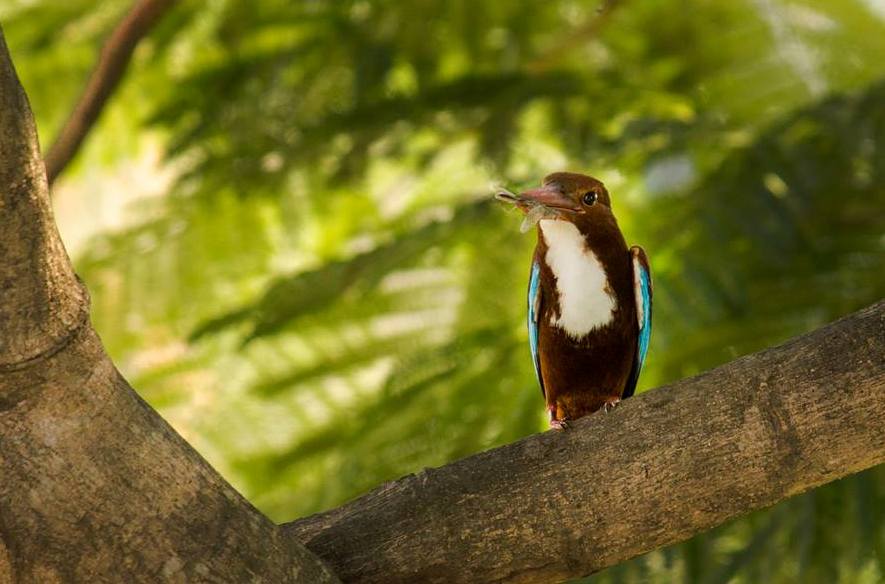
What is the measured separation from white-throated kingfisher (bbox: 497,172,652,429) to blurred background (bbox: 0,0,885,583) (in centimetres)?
77

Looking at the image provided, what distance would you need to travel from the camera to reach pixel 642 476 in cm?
178

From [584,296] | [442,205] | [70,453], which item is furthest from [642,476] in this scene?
[442,205]

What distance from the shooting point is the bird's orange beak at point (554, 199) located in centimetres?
209

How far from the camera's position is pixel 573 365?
A: 2217 mm

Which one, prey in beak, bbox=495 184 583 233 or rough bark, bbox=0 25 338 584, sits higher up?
prey in beak, bbox=495 184 583 233

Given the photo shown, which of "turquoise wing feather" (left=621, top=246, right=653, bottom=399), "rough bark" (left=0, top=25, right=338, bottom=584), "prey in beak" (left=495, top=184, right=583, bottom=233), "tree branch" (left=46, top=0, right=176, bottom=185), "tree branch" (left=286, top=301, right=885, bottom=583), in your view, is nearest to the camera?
"rough bark" (left=0, top=25, right=338, bottom=584)

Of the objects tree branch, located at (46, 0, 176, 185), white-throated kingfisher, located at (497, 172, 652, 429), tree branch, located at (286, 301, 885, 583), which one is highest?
tree branch, located at (46, 0, 176, 185)

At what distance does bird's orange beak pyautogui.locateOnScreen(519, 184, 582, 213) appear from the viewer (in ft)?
6.85

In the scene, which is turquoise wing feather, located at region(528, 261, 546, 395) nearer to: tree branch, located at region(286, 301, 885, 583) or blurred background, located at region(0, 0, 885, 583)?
tree branch, located at region(286, 301, 885, 583)

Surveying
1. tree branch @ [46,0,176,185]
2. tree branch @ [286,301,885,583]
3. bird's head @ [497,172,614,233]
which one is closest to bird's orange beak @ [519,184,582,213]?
bird's head @ [497,172,614,233]

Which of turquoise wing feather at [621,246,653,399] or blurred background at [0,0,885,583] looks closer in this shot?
turquoise wing feather at [621,246,653,399]

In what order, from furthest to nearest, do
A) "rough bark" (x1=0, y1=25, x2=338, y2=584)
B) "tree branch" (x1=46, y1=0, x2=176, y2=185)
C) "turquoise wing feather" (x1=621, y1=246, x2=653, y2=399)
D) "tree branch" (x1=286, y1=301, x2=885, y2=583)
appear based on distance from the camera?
"tree branch" (x1=46, y1=0, x2=176, y2=185)
"turquoise wing feather" (x1=621, y1=246, x2=653, y2=399)
"tree branch" (x1=286, y1=301, x2=885, y2=583)
"rough bark" (x1=0, y1=25, x2=338, y2=584)

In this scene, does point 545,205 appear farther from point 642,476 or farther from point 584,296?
point 642,476

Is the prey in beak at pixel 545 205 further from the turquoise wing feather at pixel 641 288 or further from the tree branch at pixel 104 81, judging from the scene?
the tree branch at pixel 104 81
